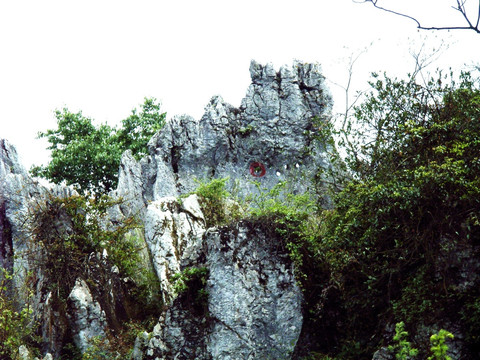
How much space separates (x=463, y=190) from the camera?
27.1 feet

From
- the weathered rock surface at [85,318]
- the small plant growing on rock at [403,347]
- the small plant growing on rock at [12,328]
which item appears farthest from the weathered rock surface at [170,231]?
the small plant growing on rock at [403,347]

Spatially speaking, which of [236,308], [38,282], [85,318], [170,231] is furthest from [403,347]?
[38,282]

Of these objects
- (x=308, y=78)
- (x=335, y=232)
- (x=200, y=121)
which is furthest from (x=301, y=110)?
(x=335, y=232)

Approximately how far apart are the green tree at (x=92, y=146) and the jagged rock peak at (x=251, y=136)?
19.7ft

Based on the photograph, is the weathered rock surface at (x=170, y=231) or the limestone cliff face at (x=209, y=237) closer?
the limestone cliff face at (x=209, y=237)

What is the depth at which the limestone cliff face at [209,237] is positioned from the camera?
942 centimetres

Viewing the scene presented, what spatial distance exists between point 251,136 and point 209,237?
431 inches

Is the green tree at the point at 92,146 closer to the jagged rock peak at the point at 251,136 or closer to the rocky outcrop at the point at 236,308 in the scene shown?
the jagged rock peak at the point at 251,136

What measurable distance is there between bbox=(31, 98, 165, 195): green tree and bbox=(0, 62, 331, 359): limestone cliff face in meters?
6.12

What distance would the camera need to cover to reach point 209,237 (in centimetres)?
1005

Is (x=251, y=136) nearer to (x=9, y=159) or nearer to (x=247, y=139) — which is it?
(x=247, y=139)

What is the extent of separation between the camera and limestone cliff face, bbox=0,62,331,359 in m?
9.42

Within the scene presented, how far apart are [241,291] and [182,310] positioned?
1.26 meters

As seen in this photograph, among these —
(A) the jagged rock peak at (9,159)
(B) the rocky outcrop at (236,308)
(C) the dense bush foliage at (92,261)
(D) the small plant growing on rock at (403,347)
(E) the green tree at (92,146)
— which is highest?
(E) the green tree at (92,146)
